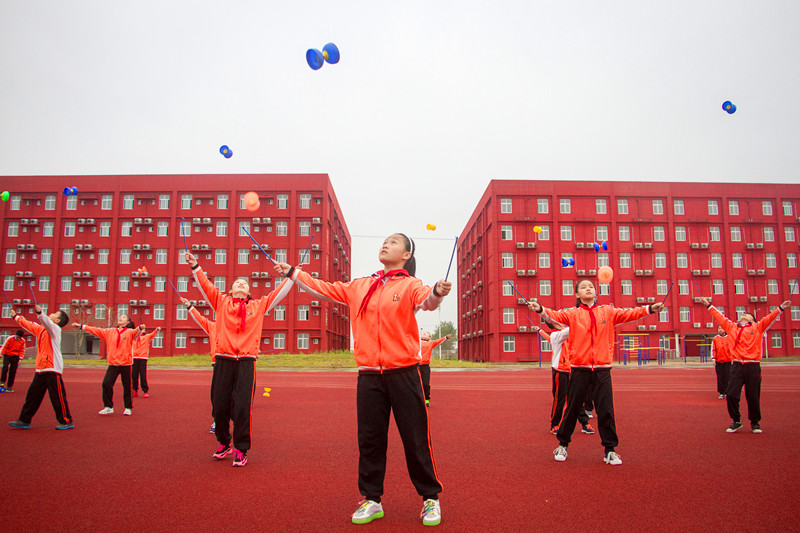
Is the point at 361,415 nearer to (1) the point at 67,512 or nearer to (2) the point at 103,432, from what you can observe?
(1) the point at 67,512

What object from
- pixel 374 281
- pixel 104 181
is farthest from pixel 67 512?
pixel 104 181

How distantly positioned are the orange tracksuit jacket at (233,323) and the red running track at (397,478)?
1308 millimetres

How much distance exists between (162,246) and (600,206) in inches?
1606

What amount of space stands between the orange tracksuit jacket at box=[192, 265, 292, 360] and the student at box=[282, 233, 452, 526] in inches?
78.7

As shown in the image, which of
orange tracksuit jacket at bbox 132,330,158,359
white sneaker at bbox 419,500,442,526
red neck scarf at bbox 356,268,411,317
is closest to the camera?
white sneaker at bbox 419,500,442,526

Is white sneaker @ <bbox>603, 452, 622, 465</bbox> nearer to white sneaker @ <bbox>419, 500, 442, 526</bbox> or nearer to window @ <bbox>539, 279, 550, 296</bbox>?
white sneaker @ <bbox>419, 500, 442, 526</bbox>

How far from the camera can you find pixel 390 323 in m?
4.50

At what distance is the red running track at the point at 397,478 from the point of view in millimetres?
4328

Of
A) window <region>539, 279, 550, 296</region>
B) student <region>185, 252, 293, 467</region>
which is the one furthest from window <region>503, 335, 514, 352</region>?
student <region>185, 252, 293, 467</region>

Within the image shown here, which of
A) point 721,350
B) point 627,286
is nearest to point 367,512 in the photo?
point 721,350

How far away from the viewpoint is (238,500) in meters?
4.85

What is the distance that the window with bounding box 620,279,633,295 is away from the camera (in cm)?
4947

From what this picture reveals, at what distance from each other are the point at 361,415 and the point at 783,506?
3.66m

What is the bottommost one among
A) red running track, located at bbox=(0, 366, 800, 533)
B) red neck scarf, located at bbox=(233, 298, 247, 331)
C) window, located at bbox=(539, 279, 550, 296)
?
red running track, located at bbox=(0, 366, 800, 533)
